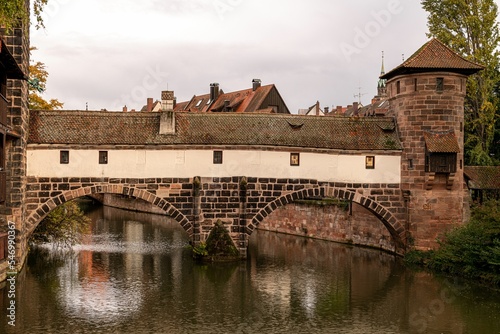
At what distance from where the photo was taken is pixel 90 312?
1883cm

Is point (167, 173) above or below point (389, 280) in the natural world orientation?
above

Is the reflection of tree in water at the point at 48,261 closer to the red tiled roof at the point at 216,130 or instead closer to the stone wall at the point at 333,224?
the red tiled roof at the point at 216,130

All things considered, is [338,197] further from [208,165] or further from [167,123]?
[167,123]

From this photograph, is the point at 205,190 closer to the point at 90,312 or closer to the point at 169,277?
the point at 169,277

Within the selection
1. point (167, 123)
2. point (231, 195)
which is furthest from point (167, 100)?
point (231, 195)

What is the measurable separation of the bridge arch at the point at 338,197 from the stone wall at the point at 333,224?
270 cm

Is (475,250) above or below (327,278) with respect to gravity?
above

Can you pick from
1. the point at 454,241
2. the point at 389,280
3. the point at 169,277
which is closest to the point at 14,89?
the point at 169,277

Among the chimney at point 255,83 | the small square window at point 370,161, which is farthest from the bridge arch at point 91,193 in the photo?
the chimney at point 255,83

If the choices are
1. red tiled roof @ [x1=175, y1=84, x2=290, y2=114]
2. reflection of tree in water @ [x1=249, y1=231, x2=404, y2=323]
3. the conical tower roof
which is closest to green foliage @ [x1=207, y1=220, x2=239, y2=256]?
reflection of tree in water @ [x1=249, y1=231, x2=404, y2=323]

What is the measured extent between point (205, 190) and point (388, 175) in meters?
7.97

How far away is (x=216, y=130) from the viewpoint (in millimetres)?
28406

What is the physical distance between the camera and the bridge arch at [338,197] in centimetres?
2791

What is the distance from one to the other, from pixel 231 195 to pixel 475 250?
9960 mm
